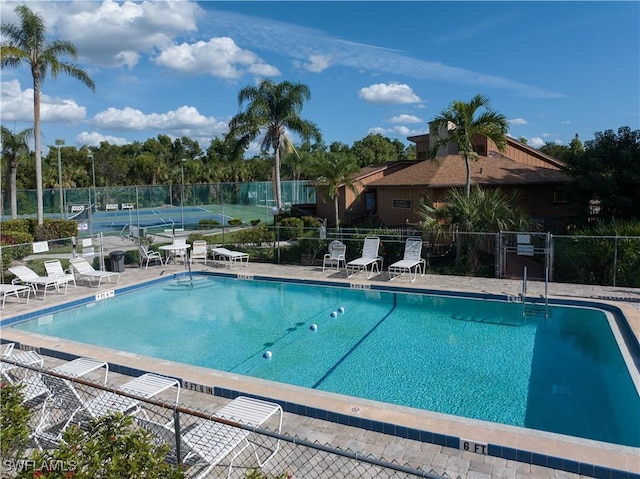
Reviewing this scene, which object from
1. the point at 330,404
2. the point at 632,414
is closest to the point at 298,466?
the point at 330,404

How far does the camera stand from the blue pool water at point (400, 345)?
749 cm

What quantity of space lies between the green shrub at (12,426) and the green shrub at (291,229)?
11910mm

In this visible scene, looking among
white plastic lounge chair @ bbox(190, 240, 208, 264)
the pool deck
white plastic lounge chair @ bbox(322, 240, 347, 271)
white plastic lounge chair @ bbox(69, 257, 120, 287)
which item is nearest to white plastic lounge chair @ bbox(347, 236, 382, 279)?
white plastic lounge chair @ bbox(322, 240, 347, 271)

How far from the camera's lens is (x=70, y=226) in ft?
76.0

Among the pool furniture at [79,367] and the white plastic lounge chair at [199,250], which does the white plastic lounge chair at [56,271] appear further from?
the pool furniture at [79,367]

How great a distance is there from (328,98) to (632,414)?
30.0m

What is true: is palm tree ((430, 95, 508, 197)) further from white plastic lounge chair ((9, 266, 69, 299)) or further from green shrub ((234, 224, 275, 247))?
white plastic lounge chair ((9, 266, 69, 299))

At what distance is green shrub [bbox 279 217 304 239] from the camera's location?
1781 centimetres

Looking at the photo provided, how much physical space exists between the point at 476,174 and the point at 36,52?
2071cm

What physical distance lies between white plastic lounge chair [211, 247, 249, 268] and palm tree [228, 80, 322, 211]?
879 centimetres

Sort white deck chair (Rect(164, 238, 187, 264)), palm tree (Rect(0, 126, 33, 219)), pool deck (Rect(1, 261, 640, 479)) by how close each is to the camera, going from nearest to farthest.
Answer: pool deck (Rect(1, 261, 640, 479)) → white deck chair (Rect(164, 238, 187, 264)) → palm tree (Rect(0, 126, 33, 219))

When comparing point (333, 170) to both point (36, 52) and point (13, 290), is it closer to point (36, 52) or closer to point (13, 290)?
point (13, 290)

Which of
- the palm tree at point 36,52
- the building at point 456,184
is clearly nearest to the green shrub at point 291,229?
the building at point 456,184

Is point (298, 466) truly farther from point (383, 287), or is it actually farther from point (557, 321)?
point (383, 287)
